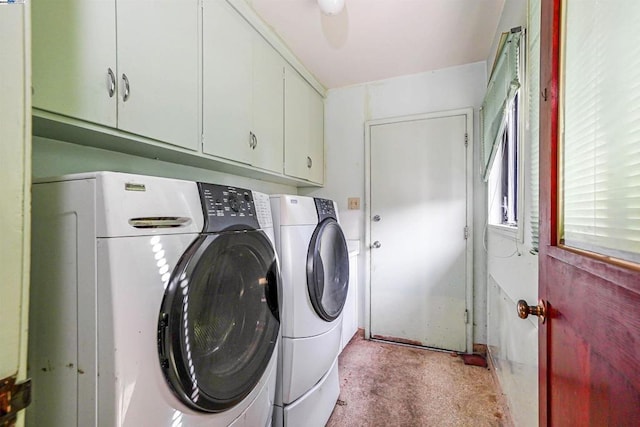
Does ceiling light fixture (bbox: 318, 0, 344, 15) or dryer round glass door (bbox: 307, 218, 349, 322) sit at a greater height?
ceiling light fixture (bbox: 318, 0, 344, 15)

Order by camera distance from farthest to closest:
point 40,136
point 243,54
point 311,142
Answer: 1. point 311,142
2. point 243,54
3. point 40,136

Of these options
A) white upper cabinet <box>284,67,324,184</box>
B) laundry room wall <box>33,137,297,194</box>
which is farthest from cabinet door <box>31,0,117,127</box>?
white upper cabinet <box>284,67,324,184</box>

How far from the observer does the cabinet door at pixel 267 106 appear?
1769 millimetres

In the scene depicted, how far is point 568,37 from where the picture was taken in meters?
0.66

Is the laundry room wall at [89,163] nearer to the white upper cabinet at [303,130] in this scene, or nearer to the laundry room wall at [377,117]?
the white upper cabinet at [303,130]

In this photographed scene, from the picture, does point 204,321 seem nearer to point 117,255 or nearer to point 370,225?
point 117,255

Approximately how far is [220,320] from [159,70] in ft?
3.39

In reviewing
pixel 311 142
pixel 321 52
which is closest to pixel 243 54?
pixel 321 52

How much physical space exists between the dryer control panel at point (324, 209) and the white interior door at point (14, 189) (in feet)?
3.85

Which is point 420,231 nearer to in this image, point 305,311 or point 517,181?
point 517,181

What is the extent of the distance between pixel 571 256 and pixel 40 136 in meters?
1.69

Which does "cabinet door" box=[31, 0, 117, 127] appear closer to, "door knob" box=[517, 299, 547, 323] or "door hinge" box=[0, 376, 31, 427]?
"door hinge" box=[0, 376, 31, 427]

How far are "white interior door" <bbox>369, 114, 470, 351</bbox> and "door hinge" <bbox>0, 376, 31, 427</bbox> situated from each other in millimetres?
2373

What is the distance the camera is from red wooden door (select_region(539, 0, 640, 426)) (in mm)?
410
